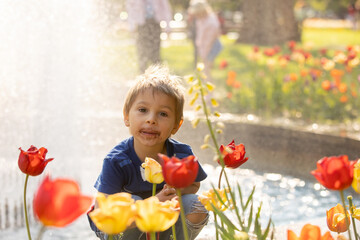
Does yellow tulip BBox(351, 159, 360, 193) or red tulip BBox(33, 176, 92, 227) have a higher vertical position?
red tulip BBox(33, 176, 92, 227)

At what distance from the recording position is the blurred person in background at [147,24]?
7.50 meters

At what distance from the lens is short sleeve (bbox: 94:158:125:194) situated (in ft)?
6.77

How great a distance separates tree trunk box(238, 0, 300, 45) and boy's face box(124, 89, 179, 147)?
1298cm

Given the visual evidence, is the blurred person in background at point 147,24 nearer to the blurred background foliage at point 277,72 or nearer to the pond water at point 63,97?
the blurred background foliage at point 277,72

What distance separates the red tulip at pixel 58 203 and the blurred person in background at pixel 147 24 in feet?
21.4

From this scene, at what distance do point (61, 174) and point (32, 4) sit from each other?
1.75m

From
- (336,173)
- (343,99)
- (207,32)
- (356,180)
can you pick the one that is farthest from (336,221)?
(207,32)

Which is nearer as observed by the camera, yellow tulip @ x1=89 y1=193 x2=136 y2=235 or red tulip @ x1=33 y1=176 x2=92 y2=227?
red tulip @ x1=33 y1=176 x2=92 y2=227

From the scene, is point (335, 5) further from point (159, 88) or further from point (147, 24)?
point (159, 88)

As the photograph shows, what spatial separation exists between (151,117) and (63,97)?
375 centimetres

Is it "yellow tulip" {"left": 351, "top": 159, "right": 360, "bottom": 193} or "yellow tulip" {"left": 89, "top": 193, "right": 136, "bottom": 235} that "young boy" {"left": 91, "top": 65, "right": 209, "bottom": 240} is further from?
"yellow tulip" {"left": 89, "top": 193, "right": 136, "bottom": 235}

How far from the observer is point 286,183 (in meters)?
4.84

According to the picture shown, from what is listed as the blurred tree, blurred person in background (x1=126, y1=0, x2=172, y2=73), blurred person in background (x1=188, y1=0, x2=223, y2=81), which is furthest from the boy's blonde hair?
the blurred tree

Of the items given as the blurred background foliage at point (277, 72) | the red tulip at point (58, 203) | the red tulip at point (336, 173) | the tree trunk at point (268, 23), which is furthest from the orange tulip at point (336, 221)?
the tree trunk at point (268, 23)
